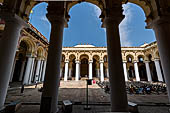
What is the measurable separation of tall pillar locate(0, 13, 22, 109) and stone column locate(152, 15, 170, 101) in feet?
18.9

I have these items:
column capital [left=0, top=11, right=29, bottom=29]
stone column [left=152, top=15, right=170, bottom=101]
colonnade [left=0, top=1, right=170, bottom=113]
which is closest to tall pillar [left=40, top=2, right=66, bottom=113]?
colonnade [left=0, top=1, right=170, bottom=113]

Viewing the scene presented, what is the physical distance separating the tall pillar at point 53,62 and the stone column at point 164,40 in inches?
152

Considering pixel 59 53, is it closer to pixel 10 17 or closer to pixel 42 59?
pixel 10 17

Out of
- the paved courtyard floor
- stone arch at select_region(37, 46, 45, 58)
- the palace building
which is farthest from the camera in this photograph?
stone arch at select_region(37, 46, 45, 58)

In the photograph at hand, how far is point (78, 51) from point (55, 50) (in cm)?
1873

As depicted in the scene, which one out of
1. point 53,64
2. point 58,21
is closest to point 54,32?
point 58,21

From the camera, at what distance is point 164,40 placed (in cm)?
303

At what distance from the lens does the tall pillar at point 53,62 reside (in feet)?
8.12

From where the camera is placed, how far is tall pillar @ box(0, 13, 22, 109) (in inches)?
114

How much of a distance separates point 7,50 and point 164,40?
5968mm

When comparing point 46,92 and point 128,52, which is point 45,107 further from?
point 128,52

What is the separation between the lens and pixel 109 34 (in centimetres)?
301

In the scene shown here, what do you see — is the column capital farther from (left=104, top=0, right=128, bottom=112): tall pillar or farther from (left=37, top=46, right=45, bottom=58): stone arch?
(left=37, top=46, right=45, bottom=58): stone arch

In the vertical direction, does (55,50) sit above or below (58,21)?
below
